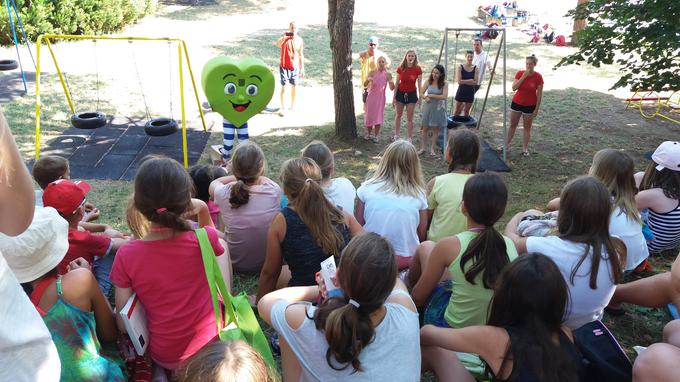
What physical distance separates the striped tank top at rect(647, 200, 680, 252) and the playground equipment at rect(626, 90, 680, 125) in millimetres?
6451

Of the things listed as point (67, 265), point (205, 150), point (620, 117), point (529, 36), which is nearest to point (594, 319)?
point (67, 265)

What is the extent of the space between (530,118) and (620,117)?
11.3 ft

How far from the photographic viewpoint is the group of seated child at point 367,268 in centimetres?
213

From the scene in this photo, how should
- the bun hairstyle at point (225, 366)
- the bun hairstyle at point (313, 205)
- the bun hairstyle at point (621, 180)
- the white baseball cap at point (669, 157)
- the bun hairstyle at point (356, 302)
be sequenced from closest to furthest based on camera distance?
the bun hairstyle at point (225, 366), the bun hairstyle at point (356, 302), the bun hairstyle at point (313, 205), the bun hairstyle at point (621, 180), the white baseball cap at point (669, 157)

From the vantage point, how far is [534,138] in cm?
849

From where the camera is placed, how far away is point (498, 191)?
9.25ft

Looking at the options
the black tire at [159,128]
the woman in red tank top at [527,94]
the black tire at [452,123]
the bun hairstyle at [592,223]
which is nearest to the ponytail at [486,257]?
the bun hairstyle at [592,223]

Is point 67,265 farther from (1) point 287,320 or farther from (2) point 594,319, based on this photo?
(2) point 594,319

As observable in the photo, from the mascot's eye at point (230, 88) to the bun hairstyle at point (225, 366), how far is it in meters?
4.87

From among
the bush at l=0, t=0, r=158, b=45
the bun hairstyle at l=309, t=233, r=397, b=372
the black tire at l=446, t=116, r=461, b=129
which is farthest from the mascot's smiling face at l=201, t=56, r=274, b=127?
the bush at l=0, t=0, r=158, b=45

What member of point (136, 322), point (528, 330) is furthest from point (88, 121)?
point (528, 330)

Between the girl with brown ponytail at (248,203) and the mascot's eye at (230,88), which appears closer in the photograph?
the girl with brown ponytail at (248,203)

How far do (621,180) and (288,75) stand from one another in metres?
6.18

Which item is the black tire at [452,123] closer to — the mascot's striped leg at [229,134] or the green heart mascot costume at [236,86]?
the green heart mascot costume at [236,86]
